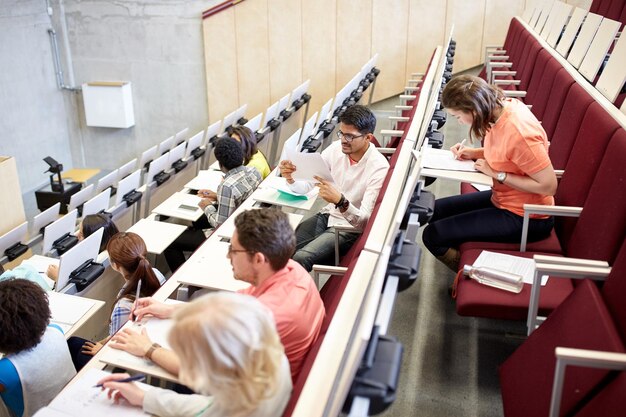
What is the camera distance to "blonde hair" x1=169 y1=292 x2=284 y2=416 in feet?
3.26

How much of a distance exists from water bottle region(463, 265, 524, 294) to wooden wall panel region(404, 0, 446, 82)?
14.7 ft

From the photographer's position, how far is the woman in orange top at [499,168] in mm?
2059

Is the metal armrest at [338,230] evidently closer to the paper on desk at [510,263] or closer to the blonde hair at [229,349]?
the paper on desk at [510,263]

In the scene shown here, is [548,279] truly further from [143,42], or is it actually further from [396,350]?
[143,42]

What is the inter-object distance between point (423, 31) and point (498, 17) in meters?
0.73

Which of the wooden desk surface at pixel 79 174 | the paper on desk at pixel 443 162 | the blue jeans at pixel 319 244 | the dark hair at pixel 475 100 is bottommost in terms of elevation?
the wooden desk surface at pixel 79 174

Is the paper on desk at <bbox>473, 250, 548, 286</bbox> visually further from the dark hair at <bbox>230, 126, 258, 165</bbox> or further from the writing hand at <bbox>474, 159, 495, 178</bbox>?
the dark hair at <bbox>230, 126, 258, 165</bbox>

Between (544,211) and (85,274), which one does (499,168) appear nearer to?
(544,211)

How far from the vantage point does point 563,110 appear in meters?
2.49

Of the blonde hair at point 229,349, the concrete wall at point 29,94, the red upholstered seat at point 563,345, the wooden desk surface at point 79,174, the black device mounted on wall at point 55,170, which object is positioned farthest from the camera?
the wooden desk surface at point 79,174

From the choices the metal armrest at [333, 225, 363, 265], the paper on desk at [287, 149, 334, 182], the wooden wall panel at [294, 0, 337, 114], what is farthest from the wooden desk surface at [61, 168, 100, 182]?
the metal armrest at [333, 225, 363, 265]

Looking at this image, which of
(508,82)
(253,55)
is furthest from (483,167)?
(253,55)

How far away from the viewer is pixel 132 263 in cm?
205

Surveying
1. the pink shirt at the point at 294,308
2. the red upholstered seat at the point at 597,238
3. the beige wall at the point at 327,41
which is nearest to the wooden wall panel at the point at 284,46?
the beige wall at the point at 327,41
